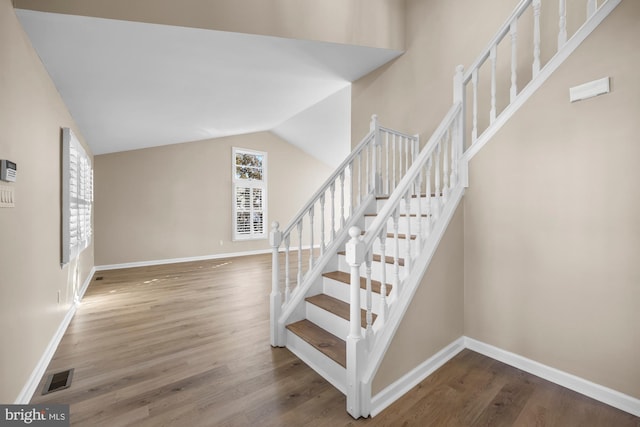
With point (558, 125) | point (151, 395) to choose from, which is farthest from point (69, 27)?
point (558, 125)

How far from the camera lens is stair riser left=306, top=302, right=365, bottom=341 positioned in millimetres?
2071

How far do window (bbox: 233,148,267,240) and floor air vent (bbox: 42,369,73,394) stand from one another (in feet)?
17.1

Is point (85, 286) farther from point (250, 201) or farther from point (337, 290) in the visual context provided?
point (337, 290)

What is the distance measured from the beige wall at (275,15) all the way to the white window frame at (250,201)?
4836 mm

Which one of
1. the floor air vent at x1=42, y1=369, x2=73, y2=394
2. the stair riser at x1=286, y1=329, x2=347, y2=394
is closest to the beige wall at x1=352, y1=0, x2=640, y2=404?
the stair riser at x1=286, y1=329, x2=347, y2=394

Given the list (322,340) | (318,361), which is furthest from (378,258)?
(318,361)

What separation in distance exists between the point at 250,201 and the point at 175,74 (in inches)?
187

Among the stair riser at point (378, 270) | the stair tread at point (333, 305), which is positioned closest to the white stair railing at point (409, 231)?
the stair riser at point (378, 270)

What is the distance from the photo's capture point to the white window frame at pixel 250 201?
722cm

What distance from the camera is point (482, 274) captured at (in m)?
2.26

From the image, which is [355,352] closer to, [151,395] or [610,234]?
[151,395]

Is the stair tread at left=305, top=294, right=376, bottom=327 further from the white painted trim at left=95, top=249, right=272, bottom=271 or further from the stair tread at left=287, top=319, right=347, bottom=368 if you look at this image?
the white painted trim at left=95, top=249, right=272, bottom=271

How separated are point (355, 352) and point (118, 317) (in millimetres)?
2920

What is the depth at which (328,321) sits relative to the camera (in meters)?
2.22
